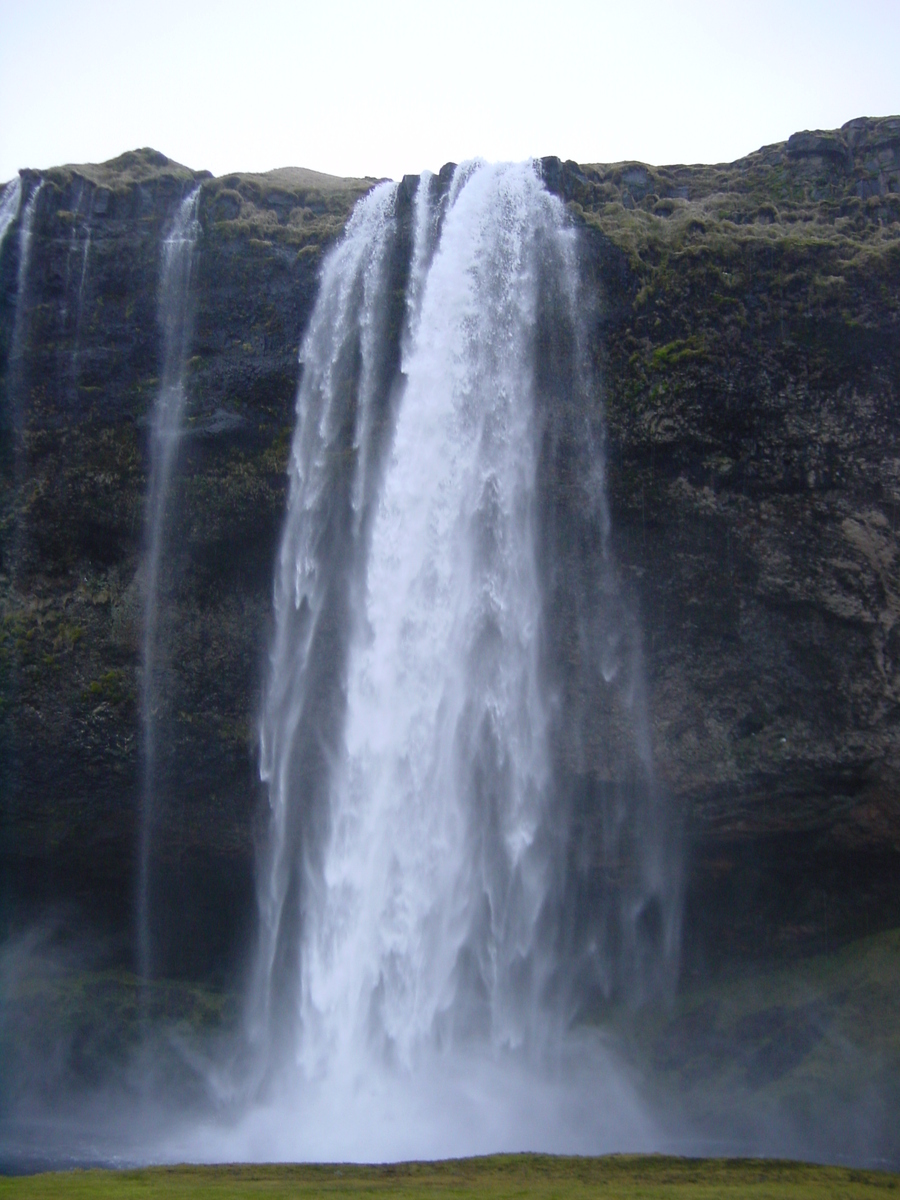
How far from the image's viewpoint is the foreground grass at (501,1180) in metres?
13.0

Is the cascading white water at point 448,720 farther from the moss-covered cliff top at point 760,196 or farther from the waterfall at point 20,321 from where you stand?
the waterfall at point 20,321

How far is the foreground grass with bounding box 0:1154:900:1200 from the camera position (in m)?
13.0

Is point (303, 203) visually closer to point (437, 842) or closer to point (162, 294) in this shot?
point (162, 294)

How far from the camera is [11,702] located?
21844mm

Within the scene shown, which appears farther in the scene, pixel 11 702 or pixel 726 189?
pixel 726 189

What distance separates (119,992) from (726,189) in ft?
71.8

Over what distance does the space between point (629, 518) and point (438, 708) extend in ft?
16.9

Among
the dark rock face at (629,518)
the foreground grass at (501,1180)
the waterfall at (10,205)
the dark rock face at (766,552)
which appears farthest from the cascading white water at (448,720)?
the waterfall at (10,205)

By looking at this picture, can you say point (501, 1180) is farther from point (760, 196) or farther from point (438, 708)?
point (760, 196)

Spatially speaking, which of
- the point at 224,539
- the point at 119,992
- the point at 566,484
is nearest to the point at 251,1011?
the point at 119,992

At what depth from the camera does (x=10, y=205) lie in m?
23.6

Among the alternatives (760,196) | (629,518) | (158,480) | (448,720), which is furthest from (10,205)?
(760,196)

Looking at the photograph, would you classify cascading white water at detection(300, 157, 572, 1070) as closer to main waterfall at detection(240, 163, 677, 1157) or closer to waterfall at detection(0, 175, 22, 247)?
main waterfall at detection(240, 163, 677, 1157)

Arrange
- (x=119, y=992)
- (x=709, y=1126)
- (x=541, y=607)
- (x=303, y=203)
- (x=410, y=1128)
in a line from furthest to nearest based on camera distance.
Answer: (x=303, y=203) → (x=119, y=992) → (x=541, y=607) → (x=709, y=1126) → (x=410, y=1128)
